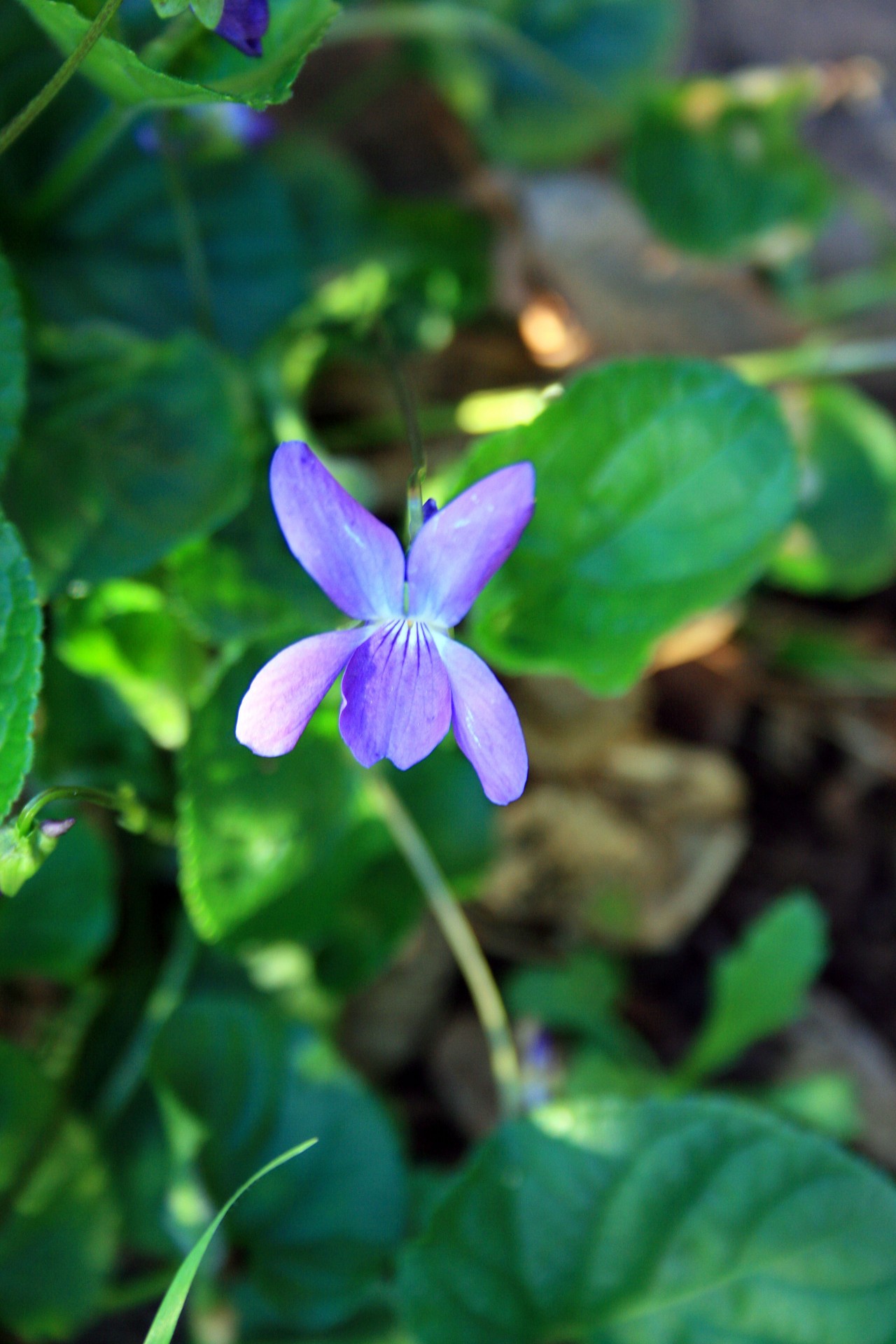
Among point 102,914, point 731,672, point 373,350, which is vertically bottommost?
point 731,672

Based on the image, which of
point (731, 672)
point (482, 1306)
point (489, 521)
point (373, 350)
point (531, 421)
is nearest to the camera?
point (489, 521)

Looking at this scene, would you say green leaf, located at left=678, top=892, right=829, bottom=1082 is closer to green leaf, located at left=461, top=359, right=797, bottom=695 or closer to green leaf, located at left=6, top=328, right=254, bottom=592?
green leaf, located at left=461, top=359, right=797, bottom=695

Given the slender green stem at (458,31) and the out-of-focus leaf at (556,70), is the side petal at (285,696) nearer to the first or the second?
the slender green stem at (458,31)

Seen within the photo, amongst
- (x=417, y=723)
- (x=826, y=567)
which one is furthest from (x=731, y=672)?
(x=417, y=723)

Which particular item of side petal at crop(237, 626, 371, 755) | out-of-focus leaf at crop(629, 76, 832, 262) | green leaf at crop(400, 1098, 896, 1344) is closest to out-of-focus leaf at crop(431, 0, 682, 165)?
out-of-focus leaf at crop(629, 76, 832, 262)

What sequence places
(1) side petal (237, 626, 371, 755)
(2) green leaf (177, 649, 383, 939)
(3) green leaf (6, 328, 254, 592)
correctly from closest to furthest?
(1) side petal (237, 626, 371, 755) < (2) green leaf (177, 649, 383, 939) < (3) green leaf (6, 328, 254, 592)

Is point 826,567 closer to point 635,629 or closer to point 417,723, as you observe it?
point 635,629

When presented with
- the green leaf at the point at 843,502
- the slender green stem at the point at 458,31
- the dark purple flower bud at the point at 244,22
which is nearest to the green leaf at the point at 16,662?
the dark purple flower bud at the point at 244,22
